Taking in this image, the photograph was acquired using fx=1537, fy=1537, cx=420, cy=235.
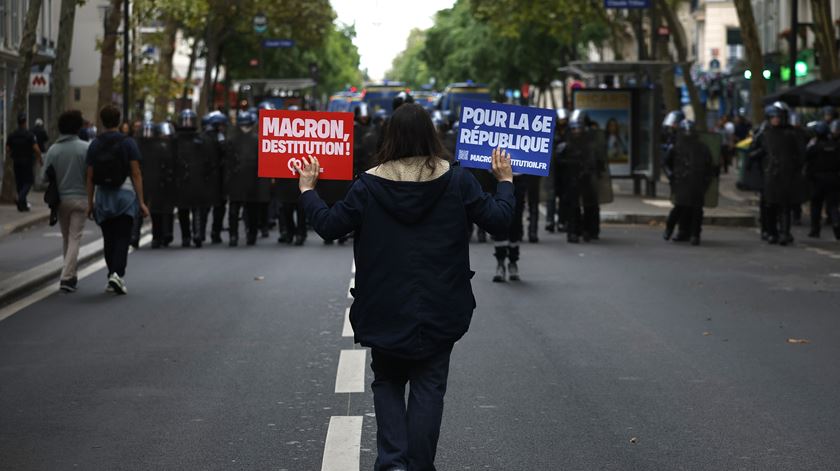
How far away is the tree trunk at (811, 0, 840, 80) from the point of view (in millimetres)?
29266

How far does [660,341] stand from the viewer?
34.7 ft

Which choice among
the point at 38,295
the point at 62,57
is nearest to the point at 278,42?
the point at 62,57

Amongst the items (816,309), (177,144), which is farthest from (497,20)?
(816,309)

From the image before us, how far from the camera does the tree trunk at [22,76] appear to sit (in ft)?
92.0

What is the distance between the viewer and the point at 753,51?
3219 centimetres

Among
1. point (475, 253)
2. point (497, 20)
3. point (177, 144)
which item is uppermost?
point (497, 20)

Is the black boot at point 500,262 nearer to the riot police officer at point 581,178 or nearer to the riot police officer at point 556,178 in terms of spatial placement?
the riot police officer at point 556,178

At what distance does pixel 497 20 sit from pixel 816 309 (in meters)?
31.1

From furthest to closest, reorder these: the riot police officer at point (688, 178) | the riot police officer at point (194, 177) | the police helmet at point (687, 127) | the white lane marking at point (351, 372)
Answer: the police helmet at point (687, 127)
the riot police officer at point (688, 178)
the riot police officer at point (194, 177)
the white lane marking at point (351, 372)

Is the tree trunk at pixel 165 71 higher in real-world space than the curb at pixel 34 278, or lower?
higher

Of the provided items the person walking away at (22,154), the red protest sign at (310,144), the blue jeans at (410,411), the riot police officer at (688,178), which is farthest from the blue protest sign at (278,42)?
the blue jeans at (410,411)

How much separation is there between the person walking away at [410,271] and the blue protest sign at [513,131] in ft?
4.56

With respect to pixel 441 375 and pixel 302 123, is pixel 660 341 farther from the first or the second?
pixel 441 375

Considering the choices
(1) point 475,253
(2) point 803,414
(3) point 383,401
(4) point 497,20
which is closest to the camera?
(3) point 383,401
